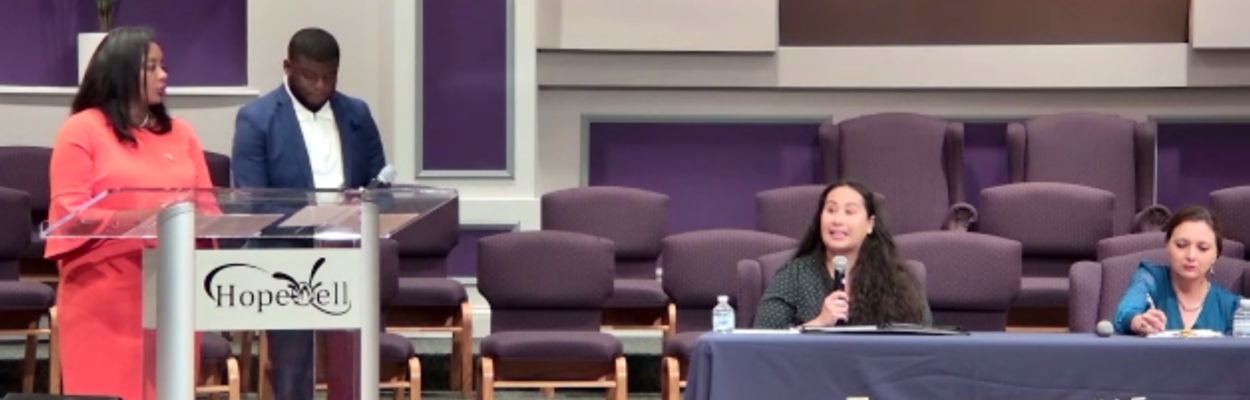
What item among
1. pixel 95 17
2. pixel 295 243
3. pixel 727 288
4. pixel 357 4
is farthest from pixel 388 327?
pixel 295 243

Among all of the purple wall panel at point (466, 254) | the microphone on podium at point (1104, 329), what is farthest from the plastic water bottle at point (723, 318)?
the purple wall panel at point (466, 254)

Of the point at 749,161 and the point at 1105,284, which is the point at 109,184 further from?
the point at 749,161

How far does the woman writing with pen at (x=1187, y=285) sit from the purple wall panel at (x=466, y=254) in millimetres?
3908

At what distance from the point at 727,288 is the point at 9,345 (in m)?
3.02

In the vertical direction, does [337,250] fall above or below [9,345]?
above

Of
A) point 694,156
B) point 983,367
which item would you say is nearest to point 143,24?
point 694,156

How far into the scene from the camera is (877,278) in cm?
561

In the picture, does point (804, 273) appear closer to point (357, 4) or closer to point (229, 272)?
point (229, 272)

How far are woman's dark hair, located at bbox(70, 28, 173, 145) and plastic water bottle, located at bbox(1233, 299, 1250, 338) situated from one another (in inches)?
111

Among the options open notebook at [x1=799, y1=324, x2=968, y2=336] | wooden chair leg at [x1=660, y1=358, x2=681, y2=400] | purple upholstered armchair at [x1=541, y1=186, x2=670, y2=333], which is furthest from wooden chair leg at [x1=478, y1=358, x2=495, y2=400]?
open notebook at [x1=799, y1=324, x2=968, y2=336]

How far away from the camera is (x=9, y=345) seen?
8180 mm

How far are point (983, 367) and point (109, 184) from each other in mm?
2113

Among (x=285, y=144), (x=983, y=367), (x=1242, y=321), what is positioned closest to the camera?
(x=983, y=367)

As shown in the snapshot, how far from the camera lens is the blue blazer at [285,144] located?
5.85m
